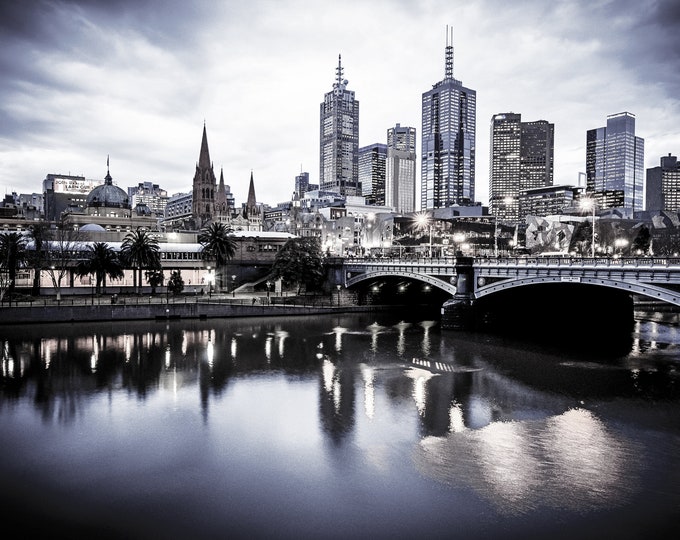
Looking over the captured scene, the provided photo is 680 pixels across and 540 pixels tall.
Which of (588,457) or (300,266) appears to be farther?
(300,266)

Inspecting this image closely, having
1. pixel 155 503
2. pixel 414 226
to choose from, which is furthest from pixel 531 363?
pixel 414 226

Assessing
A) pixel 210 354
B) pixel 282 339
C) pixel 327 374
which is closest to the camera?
pixel 327 374

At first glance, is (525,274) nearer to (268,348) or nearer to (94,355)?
(268,348)

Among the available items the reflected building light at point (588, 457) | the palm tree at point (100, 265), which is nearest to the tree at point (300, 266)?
the palm tree at point (100, 265)

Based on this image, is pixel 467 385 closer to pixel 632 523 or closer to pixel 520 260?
pixel 632 523

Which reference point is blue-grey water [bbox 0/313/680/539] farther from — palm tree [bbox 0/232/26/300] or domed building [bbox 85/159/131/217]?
domed building [bbox 85/159/131/217]

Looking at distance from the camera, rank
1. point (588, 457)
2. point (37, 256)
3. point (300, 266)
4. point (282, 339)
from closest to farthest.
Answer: point (588, 457) < point (282, 339) < point (37, 256) < point (300, 266)

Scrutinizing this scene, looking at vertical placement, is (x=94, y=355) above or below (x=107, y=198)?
below

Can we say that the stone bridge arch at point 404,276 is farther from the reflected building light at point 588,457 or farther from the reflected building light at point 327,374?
the reflected building light at point 588,457

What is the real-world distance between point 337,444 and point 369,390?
37.4 ft

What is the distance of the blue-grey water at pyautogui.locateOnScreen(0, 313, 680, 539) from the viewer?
65.7 ft

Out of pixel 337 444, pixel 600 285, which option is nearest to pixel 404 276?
pixel 600 285

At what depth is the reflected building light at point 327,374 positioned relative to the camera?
39750mm

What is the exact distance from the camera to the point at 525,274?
195 ft
